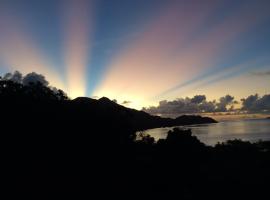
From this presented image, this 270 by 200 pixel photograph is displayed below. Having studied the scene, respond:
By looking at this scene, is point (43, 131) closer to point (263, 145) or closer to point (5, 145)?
point (5, 145)

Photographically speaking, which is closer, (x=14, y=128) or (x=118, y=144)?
(x=14, y=128)

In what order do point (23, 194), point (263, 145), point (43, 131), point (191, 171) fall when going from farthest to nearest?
point (263, 145) < point (191, 171) < point (43, 131) < point (23, 194)

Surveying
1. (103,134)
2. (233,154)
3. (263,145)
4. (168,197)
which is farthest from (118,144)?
(263,145)

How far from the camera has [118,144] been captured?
109 ft

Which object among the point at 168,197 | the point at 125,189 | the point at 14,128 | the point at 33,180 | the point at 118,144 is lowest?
the point at 168,197

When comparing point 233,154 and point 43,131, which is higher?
point 43,131

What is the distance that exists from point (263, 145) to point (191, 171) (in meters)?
71.3

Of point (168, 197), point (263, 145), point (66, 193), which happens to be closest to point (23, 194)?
point (66, 193)

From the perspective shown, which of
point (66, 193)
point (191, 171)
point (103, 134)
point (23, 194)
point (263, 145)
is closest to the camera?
point (23, 194)

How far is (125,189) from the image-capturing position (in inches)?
1163

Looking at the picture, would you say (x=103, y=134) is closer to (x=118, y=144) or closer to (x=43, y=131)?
(x=118, y=144)

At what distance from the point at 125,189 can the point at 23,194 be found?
429 inches

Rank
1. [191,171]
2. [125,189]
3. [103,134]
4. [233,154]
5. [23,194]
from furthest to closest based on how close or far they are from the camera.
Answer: [233,154] < [191,171] < [103,134] < [125,189] < [23,194]

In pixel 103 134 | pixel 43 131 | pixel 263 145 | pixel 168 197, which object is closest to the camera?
pixel 43 131
